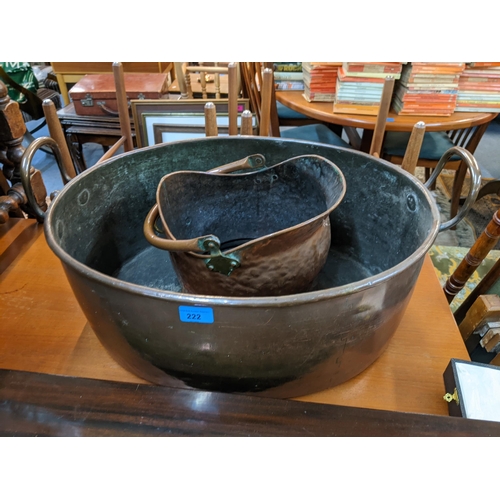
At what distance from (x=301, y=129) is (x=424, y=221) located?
1.10m

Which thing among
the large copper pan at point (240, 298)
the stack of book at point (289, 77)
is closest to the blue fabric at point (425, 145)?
the stack of book at point (289, 77)

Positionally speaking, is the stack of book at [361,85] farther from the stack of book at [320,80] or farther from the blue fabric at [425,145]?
the blue fabric at [425,145]

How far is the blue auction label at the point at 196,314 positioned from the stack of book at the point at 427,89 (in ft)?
4.15

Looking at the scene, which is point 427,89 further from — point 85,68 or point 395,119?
point 85,68

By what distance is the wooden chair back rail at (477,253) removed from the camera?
82 cm

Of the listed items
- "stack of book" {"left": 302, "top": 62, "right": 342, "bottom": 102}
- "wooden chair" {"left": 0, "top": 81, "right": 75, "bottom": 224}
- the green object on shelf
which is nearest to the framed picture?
"stack of book" {"left": 302, "top": 62, "right": 342, "bottom": 102}

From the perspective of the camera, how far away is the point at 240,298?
46cm

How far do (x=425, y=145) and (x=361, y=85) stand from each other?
41cm

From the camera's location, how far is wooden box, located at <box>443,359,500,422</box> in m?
0.60

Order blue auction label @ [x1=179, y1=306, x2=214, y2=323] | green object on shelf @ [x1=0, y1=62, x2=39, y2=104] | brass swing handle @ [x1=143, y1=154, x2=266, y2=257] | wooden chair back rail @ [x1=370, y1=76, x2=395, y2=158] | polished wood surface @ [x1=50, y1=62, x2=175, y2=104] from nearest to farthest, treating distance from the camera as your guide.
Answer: blue auction label @ [x1=179, y1=306, x2=214, y2=323] < brass swing handle @ [x1=143, y1=154, x2=266, y2=257] < wooden chair back rail @ [x1=370, y1=76, x2=395, y2=158] < green object on shelf @ [x1=0, y1=62, x2=39, y2=104] < polished wood surface @ [x1=50, y1=62, x2=175, y2=104]

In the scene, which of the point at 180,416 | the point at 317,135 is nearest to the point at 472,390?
the point at 180,416

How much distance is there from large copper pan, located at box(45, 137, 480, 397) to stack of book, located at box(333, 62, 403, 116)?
0.64 m

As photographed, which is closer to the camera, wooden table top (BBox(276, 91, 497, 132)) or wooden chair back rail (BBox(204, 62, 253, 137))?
wooden chair back rail (BBox(204, 62, 253, 137))

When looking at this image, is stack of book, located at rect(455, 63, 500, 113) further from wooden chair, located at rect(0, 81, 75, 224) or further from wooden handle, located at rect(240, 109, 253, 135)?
wooden chair, located at rect(0, 81, 75, 224)
